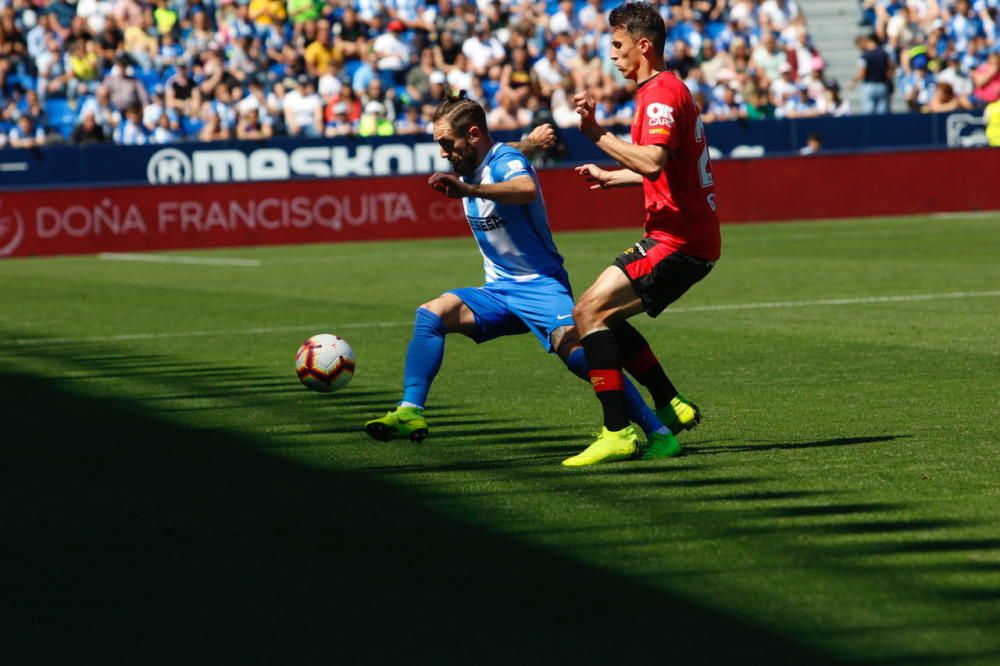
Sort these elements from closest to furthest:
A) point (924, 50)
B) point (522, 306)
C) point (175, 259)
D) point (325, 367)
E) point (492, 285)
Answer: point (522, 306) → point (492, 285) → point (325, 367) → point (175, 259) → point (924, 50)

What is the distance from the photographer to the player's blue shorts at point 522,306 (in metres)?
7.89

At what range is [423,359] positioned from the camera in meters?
7.98

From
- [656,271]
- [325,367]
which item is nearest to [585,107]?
[656,271]

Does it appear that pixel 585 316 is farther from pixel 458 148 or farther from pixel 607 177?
pixel 458 148

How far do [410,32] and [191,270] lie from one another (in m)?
11.1

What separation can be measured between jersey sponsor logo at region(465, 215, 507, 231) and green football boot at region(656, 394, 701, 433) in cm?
112

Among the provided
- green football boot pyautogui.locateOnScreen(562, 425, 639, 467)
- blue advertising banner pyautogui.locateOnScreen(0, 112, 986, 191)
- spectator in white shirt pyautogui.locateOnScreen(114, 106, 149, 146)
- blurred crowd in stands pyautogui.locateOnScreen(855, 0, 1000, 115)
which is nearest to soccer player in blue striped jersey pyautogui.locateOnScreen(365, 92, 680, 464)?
green football boot pyautogui.locateOnScreen(562, 425, 639, 467)

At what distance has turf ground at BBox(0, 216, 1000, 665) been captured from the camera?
15.2 ft

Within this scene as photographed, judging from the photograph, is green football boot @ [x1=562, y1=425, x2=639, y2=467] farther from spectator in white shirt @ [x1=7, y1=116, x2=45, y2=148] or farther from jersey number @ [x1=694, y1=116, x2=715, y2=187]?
spectator in white shirt @ [x1=7, y1=116, x2=45, y2=148]

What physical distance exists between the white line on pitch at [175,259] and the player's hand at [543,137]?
14.9 m

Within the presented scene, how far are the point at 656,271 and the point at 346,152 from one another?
71.1 ft

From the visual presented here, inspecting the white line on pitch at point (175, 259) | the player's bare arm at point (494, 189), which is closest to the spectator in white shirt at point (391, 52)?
the white line on pitch at point (175, 259)

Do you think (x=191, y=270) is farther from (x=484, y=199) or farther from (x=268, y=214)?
(x=484, y=199)

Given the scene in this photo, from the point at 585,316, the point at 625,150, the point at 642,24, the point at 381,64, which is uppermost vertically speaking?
the point at 381,64
